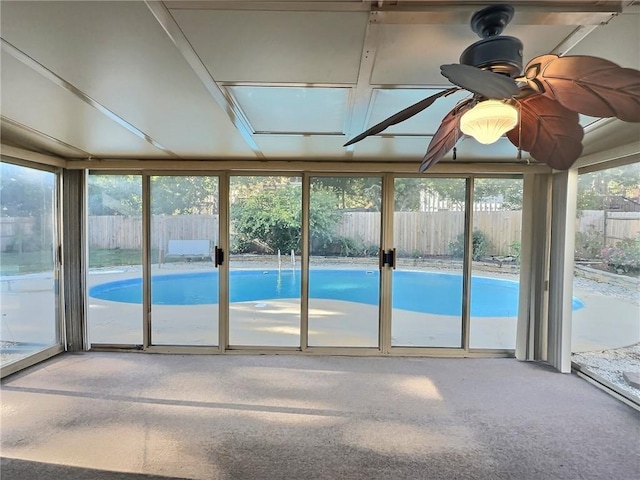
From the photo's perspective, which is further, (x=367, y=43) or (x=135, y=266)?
(x=135, y=266)

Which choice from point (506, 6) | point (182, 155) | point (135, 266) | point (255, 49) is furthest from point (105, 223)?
point (506, 6)

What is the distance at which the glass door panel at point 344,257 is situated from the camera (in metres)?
4.44

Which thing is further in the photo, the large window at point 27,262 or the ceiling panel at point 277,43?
the large window at point 27,262

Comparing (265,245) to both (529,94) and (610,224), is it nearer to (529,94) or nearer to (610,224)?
(529,94)

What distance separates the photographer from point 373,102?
2244 millimetres

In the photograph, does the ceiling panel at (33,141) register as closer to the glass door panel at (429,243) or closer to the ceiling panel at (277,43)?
the ceiling panel at (277,43)

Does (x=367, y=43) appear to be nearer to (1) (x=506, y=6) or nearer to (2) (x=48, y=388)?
(1) (x=506, y=6)

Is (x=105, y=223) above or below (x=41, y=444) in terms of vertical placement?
above

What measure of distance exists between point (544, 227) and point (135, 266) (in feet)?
16.0

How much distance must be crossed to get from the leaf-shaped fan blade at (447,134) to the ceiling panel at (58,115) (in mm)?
2050

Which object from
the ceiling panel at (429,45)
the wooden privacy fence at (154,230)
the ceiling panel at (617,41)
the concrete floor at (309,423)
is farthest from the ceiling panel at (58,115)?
the ceiling panel at (617,41)

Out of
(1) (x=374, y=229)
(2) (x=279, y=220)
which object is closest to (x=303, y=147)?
(2) (x=279, y=220)

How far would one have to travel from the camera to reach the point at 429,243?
14.6 feet

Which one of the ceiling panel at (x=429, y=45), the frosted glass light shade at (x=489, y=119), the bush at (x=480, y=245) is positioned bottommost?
the bush at (x=480, y=245)
